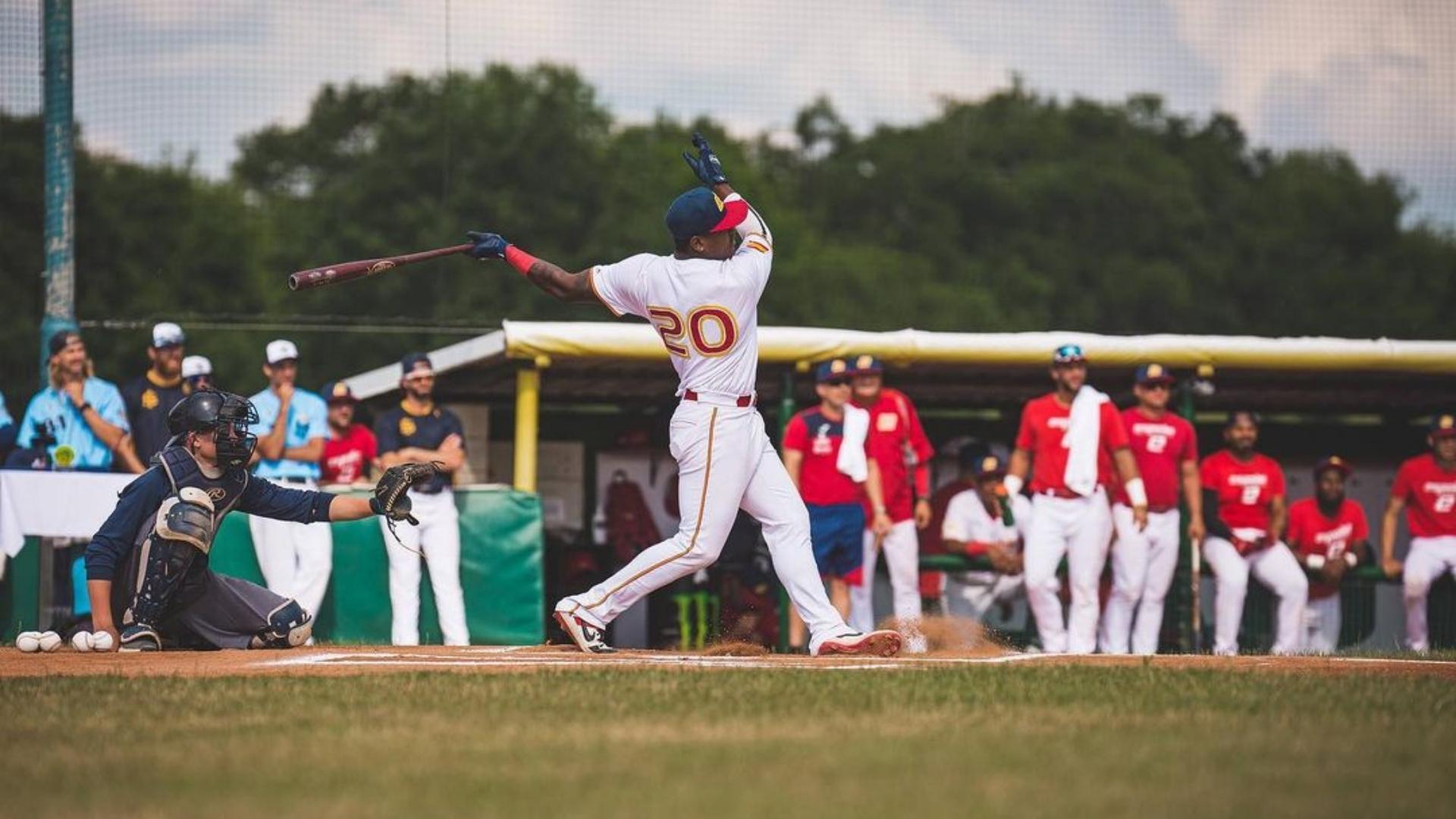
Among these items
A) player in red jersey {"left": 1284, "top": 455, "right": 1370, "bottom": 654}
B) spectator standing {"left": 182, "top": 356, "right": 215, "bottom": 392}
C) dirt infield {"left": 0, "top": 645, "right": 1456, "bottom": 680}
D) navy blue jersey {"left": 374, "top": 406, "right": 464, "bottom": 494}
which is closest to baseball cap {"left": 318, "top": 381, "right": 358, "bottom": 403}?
navy blue jersey {"left": 374, "top": 406, "right": 464, "bottom": 494}

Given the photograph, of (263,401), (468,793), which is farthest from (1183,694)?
(263,401)

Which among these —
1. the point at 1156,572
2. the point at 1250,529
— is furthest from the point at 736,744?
the point at 1250,529

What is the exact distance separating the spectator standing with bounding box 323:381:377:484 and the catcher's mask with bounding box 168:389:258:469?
3383 mm

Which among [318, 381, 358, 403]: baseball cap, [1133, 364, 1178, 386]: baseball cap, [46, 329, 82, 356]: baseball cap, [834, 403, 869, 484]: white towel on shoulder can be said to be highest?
[46, 329, 82, 356]: baseball cap

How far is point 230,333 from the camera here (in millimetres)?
35625

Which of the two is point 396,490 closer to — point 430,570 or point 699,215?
point 699,215

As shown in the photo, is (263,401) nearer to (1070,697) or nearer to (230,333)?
(1070,697)

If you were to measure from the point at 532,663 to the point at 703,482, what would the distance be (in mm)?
992

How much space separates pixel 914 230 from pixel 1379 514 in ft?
102

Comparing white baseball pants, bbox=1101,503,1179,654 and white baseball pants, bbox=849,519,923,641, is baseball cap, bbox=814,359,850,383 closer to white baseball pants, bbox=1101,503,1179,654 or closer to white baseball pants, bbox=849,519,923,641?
white baseball pants, bbox=849,519,923,641

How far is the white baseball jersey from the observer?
7883mm

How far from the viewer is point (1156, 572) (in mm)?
12047

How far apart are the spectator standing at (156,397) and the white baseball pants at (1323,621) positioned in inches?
296

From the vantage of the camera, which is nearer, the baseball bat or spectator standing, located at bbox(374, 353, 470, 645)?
the baseball bat
